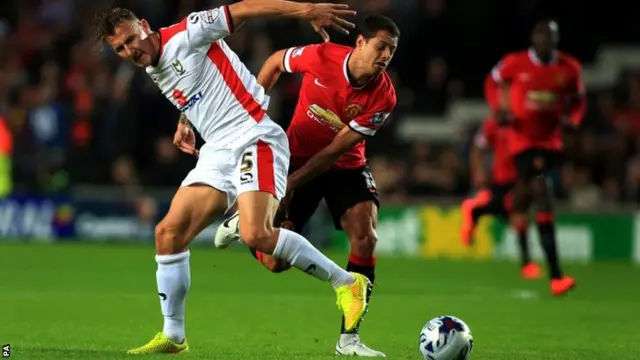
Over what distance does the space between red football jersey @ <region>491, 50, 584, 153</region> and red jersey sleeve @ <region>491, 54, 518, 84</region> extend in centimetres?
13

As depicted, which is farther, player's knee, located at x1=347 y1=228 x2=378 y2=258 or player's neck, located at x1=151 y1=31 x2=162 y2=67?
player's knee, located at x1=347 y1=228 x2=378 y2=258

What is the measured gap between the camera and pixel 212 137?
7.36 meters

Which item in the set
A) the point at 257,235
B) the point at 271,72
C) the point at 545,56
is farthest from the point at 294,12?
the point at 545,56

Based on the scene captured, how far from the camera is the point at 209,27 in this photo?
7152 mm

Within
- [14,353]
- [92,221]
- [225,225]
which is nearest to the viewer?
[14,353]

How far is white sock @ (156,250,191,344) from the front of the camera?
7.14 meters

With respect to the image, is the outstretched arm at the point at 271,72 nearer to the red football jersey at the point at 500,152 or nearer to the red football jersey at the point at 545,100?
the red football jersey at the point at 545,100

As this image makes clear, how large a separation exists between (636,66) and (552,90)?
845 cm

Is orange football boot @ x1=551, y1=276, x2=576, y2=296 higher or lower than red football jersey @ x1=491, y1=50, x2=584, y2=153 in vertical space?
lower

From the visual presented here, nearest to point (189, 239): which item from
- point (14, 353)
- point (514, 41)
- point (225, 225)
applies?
point (225, 225)

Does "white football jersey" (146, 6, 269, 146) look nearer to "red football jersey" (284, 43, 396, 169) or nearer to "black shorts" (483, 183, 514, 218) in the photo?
"red football jersey" (284, 43, 396, 169)

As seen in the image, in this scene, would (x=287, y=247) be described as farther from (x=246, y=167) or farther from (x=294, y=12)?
(x=294, y=12)

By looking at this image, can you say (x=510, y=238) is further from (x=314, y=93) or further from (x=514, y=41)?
(x=314, y=93)

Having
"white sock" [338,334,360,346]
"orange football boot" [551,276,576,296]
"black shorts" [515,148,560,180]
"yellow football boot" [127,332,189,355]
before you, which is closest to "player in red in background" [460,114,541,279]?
"black shorts" [515,148,560,180]
